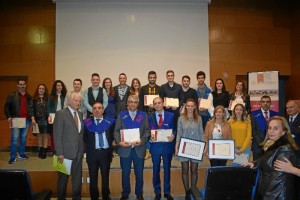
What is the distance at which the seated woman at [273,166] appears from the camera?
7.93 feet

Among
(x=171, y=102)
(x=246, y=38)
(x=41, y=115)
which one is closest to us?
(x=171, y=102)

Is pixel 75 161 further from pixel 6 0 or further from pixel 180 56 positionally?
pixel 6 0

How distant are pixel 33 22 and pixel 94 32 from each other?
5.47 feet

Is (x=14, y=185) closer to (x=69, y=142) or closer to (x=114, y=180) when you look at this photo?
(x=69, y=142)

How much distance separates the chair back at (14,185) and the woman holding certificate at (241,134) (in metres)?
2.81

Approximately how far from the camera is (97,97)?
18.7 ft

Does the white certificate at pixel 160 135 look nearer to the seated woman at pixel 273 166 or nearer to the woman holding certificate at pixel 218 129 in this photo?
the woman holding certificate at pixel 218 129

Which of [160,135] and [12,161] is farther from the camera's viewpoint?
[12,161]

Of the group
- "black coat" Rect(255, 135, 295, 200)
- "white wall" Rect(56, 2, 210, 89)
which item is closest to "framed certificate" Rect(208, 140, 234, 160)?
"black coat" Rect(255, 135, 295, 200)

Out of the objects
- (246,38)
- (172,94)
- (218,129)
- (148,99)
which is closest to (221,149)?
(218,129)

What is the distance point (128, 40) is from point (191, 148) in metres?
4.55

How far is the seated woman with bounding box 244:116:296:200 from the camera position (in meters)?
2.42

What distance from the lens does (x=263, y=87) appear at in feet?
24.5

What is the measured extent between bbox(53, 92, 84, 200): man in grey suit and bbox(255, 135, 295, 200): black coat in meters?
2.44
